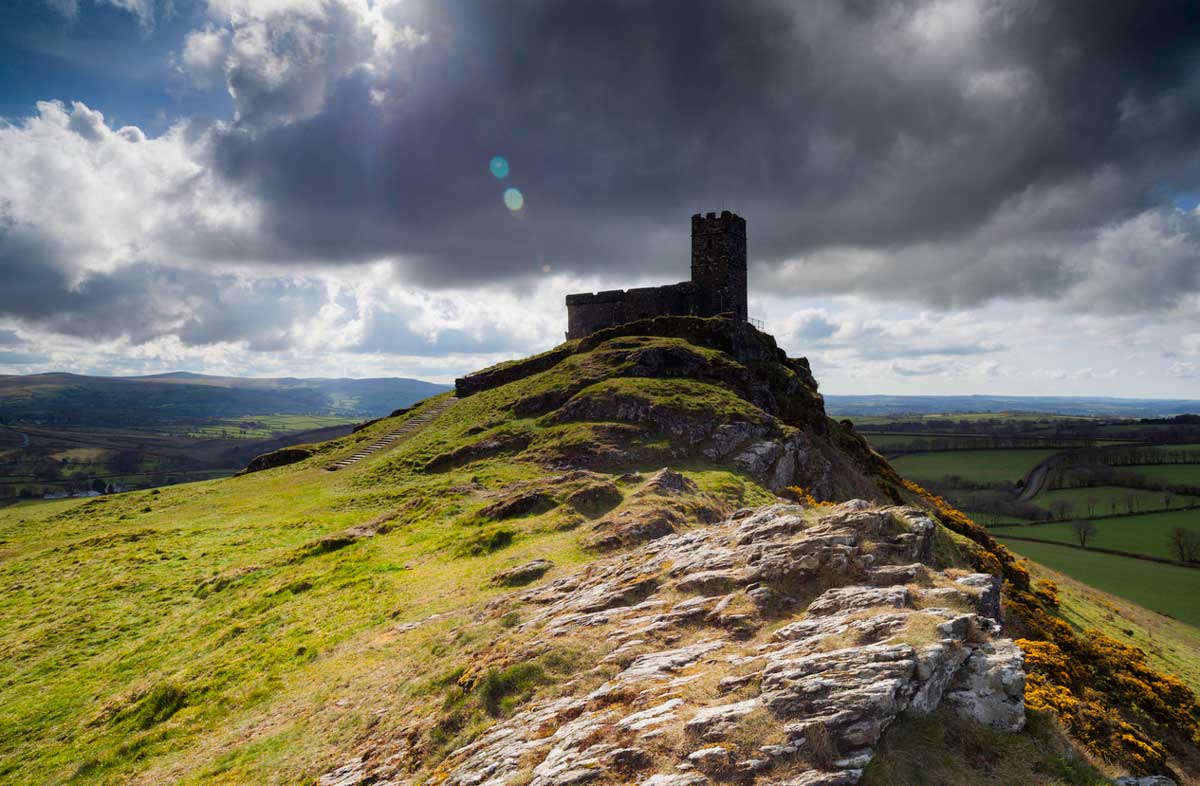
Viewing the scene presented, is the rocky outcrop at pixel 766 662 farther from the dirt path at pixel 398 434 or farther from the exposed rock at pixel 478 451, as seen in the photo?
the dirt path at pixel 398 434

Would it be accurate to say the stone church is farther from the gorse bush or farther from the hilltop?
the gorse bush

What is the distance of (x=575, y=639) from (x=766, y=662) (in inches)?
202

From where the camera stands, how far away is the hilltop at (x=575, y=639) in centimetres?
962

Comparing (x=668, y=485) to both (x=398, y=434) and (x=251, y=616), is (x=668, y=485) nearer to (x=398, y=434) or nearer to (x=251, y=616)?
(x=251, y=616)

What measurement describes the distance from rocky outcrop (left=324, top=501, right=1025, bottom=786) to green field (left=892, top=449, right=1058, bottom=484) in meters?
173

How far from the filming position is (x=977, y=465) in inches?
7013

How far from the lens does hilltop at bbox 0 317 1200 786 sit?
9625 millimetres

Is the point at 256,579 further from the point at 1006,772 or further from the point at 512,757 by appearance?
the point at 1006,772

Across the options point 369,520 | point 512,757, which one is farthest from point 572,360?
point 512,757

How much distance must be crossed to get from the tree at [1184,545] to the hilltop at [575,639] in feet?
269

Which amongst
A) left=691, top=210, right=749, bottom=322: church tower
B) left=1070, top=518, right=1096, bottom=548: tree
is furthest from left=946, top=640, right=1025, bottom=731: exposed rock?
left=1070, top=518, right=1096, bottom=548: tree

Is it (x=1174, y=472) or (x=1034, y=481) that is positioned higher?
(x=1174, y=472)

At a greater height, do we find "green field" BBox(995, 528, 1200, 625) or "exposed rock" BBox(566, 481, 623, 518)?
"exposed rock" BBox(566, 481, 623, 518)

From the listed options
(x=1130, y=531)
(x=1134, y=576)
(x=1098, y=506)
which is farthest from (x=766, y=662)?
(x=1098, y=506)
